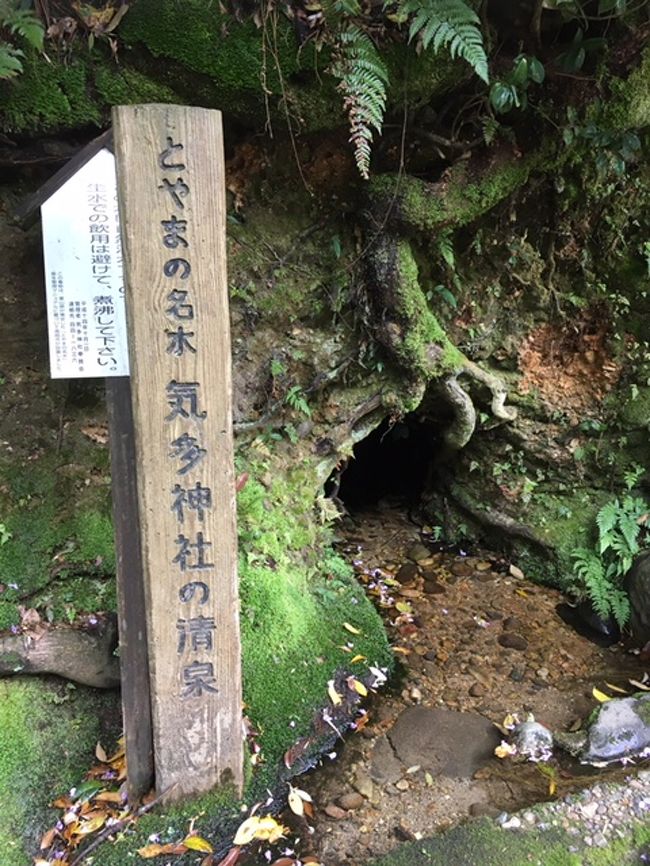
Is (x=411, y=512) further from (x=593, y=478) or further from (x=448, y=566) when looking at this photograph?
(x=593, y=478)

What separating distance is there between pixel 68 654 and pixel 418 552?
378cm

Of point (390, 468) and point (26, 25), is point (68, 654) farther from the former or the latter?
point (390, 468)

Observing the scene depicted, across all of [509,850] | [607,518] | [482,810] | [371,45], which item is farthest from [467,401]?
[509,850]

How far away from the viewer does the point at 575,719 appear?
392 centimetres

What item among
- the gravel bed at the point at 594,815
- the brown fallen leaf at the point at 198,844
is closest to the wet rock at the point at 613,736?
the gravel bed at the point at 594,815

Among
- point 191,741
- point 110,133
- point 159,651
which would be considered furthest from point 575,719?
point 110,133

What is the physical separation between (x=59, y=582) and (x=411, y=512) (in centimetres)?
454

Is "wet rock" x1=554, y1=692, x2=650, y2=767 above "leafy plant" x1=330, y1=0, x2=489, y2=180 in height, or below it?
below

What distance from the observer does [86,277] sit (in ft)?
9.31

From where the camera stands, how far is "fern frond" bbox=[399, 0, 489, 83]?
3090 mm

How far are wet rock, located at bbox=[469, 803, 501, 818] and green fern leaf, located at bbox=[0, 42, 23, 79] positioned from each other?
4516 mm

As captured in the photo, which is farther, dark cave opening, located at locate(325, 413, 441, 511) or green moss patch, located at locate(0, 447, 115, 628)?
dark cave opening, located at locate(325, 413, 441, 511)

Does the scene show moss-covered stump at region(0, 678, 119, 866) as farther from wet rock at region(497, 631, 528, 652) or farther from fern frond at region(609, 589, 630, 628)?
fern frond at region(609, 589, 630, 628)

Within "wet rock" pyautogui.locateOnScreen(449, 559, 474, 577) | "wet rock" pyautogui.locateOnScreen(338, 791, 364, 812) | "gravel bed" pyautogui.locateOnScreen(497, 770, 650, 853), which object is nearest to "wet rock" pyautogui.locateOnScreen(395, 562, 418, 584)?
"wet rock" pyautogui.locateOnScreen(449, 559, 474, 577)
